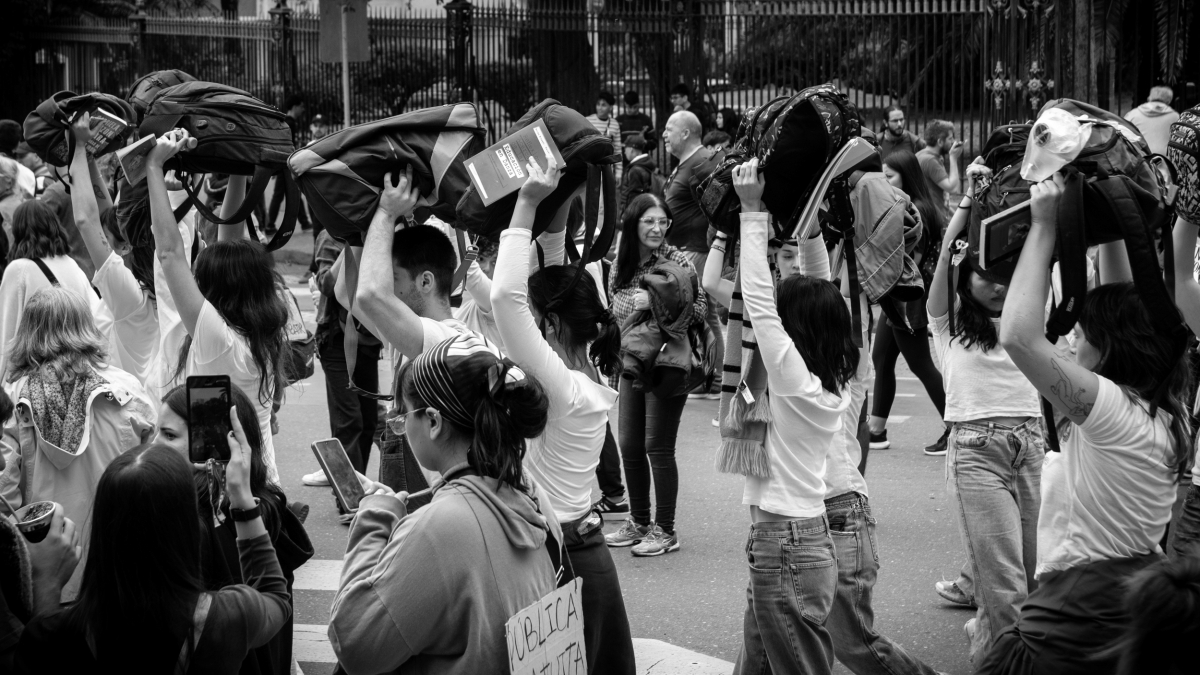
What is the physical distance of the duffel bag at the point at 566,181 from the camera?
3.67 meters

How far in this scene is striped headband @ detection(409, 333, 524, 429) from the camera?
2.74 meters

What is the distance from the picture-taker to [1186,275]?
405 centimetres

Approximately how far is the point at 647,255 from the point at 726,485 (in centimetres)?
157

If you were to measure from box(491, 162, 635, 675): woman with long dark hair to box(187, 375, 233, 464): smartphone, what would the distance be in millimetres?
790

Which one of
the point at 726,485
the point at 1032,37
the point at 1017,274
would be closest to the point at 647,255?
the point at 726,485

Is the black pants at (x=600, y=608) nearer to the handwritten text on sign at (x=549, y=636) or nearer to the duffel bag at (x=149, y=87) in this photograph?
the handwritten text on sign at (x=549, y=636)

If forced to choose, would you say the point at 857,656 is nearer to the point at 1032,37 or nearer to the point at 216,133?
the point at 216,133

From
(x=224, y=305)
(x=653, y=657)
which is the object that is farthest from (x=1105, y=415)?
(x=224, y=305)

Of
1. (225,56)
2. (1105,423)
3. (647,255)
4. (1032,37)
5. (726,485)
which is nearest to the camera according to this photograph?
(1105,423)

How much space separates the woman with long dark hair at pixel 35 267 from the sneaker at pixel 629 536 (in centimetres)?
272

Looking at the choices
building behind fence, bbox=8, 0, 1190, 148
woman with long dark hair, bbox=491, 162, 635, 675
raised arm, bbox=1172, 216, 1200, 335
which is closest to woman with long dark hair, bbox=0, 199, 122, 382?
woman with long dark hair, bbox=491, 162, 635, 675

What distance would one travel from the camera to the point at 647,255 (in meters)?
6.91

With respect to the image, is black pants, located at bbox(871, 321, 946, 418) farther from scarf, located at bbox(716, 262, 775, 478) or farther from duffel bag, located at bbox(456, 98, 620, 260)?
duffel bag, located at bbox(456, 98, 620, 260)

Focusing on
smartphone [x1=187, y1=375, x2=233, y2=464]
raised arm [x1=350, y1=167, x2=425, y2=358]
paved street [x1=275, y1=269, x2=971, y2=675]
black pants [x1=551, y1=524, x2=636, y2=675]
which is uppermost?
raised arm [x1=350, y1=167, x2=425, y2=358]
